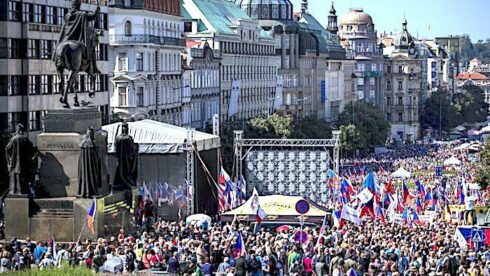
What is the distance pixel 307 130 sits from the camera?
136875mm

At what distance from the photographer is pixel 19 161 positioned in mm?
34938

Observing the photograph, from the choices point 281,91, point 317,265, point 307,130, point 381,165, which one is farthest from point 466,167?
point 317,265

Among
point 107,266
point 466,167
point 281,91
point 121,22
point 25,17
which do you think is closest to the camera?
point 107,266

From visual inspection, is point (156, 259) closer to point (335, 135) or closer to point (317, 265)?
point (317, 265)

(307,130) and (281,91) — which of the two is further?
(281,91)

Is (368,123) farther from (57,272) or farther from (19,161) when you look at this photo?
(57,272)

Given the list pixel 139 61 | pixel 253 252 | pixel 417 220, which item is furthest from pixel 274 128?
pixel 253 252

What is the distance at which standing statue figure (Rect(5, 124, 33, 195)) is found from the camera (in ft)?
114

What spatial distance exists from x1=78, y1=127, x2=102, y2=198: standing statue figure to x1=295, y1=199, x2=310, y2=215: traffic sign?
18.4 m

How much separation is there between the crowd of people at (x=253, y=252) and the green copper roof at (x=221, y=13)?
81.1 metres

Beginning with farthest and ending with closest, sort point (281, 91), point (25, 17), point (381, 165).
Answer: point (281, 91)
point (381, 165)
point (25, 17)

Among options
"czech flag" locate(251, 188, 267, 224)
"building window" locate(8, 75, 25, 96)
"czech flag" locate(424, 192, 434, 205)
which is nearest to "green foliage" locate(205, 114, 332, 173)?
"czech flag" locate(424, 192, 434, 205)

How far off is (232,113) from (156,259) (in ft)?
319

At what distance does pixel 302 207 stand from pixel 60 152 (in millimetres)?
19044
